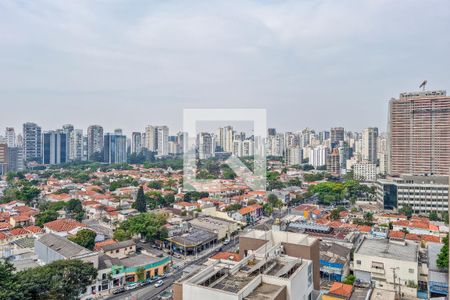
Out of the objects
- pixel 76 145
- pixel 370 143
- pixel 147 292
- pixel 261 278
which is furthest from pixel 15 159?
pixel 261 278

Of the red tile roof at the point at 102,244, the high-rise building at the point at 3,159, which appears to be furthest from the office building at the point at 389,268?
the high-rise building at the point at 3,159

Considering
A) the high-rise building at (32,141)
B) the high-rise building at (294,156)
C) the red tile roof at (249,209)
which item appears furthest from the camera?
the high-rise building at (294,156)

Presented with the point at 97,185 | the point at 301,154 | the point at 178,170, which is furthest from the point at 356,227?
the point at 301,154

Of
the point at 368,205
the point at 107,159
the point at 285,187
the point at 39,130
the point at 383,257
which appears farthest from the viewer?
the point at 107,159

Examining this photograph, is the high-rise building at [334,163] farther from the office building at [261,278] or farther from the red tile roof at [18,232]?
the office building at [261,278]

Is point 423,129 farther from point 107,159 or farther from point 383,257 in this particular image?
point 107,159

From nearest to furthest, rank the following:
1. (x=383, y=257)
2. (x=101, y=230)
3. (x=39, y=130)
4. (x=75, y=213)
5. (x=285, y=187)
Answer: (x=383, y=257) < (x=101, y=230) < (x=75, y=213) < (x=285, y=187) < (x=39, y=130)
